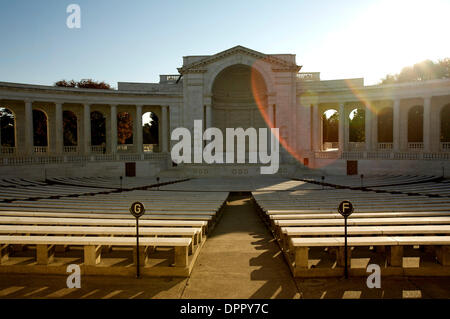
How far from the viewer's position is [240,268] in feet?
28.1

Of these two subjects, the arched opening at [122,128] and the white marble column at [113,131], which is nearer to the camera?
the white marble column at [113,131]

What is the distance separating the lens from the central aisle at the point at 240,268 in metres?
7.12

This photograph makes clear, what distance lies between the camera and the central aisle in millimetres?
7121

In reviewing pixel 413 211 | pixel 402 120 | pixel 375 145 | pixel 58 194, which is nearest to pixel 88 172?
pixel 58 194

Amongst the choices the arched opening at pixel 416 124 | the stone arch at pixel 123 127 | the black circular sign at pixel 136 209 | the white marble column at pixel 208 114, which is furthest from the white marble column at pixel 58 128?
the arched opening at pixel 416 124

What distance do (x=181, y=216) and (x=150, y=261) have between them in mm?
3095

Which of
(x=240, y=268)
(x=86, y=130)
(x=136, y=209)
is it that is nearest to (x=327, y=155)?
A: (x=86, y=130)

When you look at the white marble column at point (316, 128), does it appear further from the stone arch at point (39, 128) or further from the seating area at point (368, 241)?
the stone arch at point (39, 128)

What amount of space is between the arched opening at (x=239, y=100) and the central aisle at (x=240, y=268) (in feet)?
A: 123

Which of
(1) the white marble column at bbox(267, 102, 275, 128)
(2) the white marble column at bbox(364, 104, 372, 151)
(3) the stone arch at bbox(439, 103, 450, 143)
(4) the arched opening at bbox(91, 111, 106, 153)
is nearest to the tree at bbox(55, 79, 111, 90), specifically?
(4) the arched opening at bbox(91, 111, 106, 153)

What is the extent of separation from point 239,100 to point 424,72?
1520 inches

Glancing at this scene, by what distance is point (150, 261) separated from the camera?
28.8 ft

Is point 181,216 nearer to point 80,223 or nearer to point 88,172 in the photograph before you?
point 80,223

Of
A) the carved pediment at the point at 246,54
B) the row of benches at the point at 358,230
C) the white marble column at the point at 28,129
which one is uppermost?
the carved pediment at the point at 246,54
